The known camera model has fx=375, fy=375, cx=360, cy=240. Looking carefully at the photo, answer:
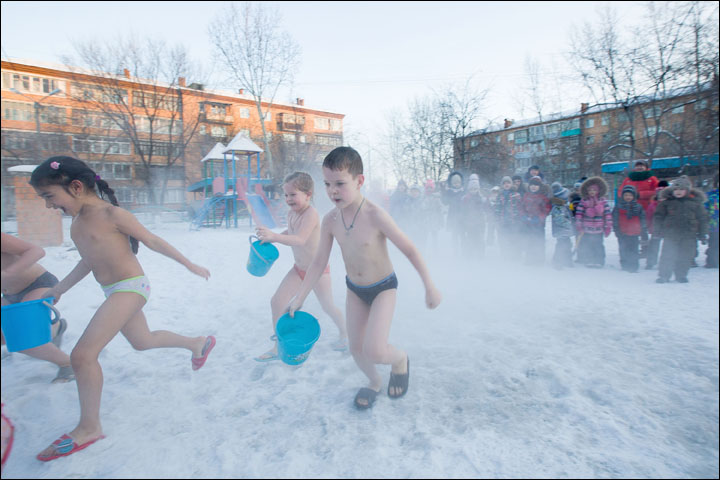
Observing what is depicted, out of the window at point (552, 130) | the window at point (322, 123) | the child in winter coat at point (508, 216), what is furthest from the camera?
the window at point (322, 123)

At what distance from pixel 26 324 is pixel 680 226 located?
26.5ft

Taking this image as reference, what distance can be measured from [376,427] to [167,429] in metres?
1.32

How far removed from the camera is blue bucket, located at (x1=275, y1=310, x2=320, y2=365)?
2.52 m

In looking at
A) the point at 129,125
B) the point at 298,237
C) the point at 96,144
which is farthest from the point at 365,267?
the point at 96,144

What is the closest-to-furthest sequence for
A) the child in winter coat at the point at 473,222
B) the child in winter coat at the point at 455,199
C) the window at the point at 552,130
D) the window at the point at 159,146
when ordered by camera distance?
the child in winter coat at the point at 473,222
the child in winter coat at the point at 455,199
the window at the point at 552,130
the window at the point at 159,146

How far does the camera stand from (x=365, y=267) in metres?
2.59

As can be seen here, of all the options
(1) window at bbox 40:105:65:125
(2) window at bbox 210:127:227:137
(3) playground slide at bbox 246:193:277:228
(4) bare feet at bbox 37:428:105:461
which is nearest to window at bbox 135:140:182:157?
(1) window at bbox 40:105:65:125

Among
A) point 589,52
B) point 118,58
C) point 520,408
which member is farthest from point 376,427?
point 118,58

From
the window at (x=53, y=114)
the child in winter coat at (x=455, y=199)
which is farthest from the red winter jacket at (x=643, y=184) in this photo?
the window at (x=53, y=114)

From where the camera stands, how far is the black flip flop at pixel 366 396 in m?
2.56

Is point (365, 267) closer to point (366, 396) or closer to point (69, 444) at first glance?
point (366, 396)

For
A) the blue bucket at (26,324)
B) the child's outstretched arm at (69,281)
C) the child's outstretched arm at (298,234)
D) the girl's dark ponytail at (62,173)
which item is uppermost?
the girl's dark ponytail at (62,173)

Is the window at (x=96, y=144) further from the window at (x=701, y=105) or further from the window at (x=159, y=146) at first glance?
the window at (x=701, y=105)

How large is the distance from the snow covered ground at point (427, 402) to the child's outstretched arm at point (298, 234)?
3.59 feet
